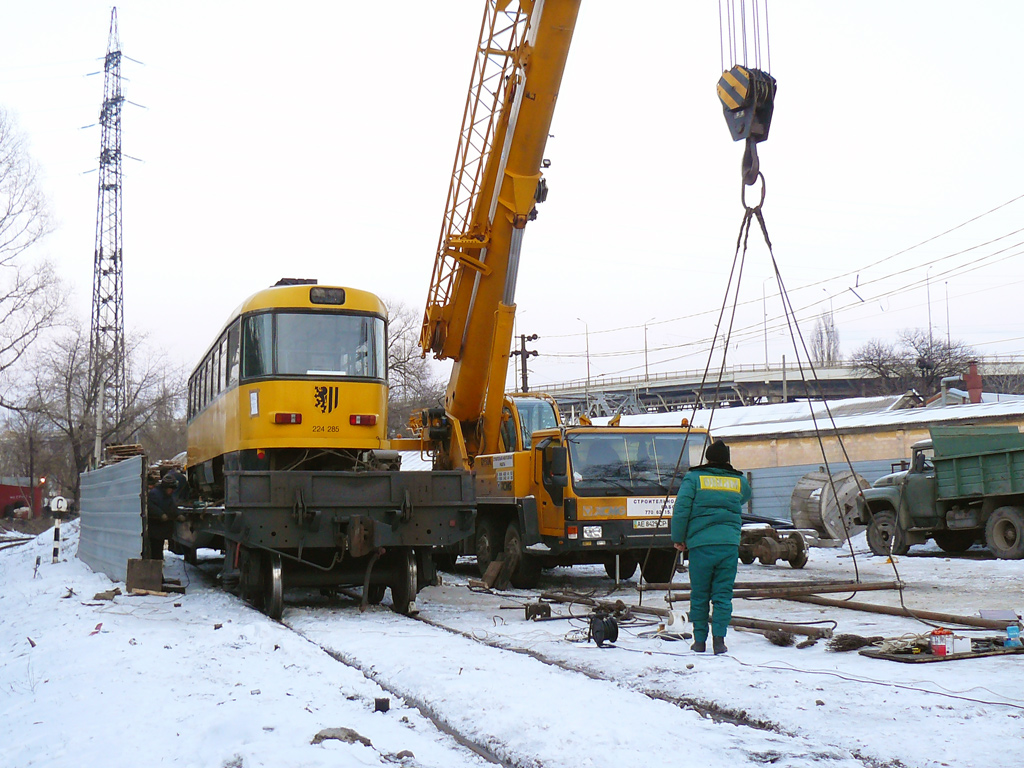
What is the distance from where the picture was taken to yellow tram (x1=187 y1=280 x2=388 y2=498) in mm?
11422

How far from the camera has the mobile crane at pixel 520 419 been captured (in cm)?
1290

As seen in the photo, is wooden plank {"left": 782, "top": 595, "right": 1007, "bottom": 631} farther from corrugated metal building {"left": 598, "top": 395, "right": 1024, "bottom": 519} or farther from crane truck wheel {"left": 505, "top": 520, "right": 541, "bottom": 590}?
corrugated metal building {"left": 598, "top": 395, "right": 1024, "bottom": 519}

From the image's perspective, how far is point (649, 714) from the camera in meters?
5.61

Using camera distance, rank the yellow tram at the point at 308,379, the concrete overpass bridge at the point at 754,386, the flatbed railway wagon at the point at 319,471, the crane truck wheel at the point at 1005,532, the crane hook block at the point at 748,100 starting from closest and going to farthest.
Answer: the crane hook block at the point at 748,100, the flatbed railway wagon at the point at 319,471, the yellow tram at the point at 308,379, the crane truck wheel at the point at 1005,532, the concrete overpass bridge at the point at 754,386

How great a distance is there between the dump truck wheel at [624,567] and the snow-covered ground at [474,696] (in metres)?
3.93

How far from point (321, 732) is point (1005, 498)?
52.3 ft

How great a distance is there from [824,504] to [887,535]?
1.83 metres

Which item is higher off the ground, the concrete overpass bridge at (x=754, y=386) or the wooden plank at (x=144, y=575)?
the concrete overpass bridge at (x=754, y=386)

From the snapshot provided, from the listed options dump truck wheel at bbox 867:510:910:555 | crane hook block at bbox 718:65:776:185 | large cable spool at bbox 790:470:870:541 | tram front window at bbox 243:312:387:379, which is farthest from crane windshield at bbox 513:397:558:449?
large cable spool at bbox 790:470:870:541

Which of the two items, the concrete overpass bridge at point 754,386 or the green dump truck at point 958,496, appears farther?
the concrete overpass bridge at point 754,386

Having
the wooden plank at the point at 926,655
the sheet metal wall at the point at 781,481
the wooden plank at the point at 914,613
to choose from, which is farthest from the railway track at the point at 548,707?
the sheet metal wall at the point at 781,481

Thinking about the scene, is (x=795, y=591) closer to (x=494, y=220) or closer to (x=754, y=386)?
(x=494, y=220)

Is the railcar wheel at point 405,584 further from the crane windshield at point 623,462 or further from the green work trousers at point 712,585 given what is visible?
the green work trousers at point 712,585

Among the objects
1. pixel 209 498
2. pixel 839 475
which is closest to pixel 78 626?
pixel 209 498
